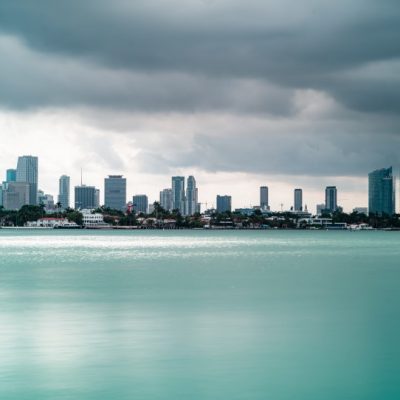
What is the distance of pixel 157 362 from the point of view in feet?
98.7

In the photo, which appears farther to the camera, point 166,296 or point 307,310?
point 166,296

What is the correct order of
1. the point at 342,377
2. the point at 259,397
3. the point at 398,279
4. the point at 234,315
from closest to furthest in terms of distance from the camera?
the point at 259,397, the point at 342,377, the point at 234,315, the point at 398,279

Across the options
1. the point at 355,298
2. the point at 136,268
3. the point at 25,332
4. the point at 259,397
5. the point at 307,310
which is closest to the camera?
the point at 259,397

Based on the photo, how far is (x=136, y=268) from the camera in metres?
85.8

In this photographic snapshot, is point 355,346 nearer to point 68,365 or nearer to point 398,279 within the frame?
point 68,365

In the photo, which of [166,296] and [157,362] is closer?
[157,362]

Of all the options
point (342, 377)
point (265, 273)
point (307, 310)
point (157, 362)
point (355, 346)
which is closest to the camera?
point (342, 377)

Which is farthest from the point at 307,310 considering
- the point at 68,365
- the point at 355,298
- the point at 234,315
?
the point at 68,365

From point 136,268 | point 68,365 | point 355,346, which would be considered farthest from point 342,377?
point 136,268

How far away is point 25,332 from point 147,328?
19.4ft

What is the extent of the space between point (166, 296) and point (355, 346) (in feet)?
75.8

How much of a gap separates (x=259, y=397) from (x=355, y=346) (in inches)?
393

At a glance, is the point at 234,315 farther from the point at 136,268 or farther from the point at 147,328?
the point at 136,268

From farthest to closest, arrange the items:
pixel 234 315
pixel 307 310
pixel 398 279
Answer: pixel 398 279, pixel 307 310, pixel 234 315
